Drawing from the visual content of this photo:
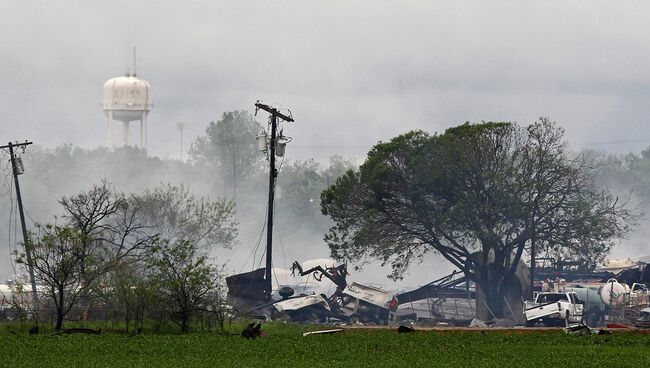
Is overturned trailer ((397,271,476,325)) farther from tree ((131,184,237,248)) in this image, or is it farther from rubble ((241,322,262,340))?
tree ((131,184,237,248))

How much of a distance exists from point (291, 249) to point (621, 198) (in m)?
41.0

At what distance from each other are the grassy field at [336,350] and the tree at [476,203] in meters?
31.6

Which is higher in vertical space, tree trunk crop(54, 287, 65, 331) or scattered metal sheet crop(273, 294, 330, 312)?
scattered metal sheet crop(273, 294, 330, 312)

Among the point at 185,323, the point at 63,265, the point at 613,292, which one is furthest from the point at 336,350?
the point at 613,292

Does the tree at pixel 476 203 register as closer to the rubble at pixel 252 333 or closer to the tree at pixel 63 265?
the tree at pixel 63 265

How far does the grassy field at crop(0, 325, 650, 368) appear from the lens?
47000 mm

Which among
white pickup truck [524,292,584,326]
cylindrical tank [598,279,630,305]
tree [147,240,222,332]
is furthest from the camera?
cylindrical tank [598,279,630,305]

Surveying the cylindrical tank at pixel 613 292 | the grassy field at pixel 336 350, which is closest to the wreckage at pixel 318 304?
the cylindrical tank at pixel 613 292

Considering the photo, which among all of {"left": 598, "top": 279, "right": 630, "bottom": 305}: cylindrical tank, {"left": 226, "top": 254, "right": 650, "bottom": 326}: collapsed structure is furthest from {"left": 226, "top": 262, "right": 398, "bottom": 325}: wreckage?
{"left": 598, "top": 279, "right": 630, "bottom": 305}: cylindrical tank

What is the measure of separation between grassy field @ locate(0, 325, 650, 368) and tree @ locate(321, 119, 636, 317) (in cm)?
3156

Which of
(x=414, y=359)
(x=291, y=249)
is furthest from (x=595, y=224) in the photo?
(x=291, y=249)

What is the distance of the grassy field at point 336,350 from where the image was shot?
47.0 meters

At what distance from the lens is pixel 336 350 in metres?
52.5

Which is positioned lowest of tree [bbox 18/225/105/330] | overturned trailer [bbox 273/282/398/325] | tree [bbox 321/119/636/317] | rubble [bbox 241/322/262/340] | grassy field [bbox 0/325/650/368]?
grassy field [bbox 0/325/650/368]
